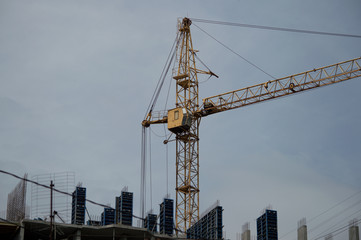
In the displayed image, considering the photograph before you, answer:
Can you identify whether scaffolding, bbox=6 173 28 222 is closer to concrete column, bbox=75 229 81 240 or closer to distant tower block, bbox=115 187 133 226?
concrete column, bbox=75 229 81 240

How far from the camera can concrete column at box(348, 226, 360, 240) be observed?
4897 centimetres

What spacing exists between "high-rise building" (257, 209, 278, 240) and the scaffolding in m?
24.6

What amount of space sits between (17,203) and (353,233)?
85.4 ft

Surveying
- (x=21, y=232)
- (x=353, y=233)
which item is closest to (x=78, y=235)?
(x=21, y=232)

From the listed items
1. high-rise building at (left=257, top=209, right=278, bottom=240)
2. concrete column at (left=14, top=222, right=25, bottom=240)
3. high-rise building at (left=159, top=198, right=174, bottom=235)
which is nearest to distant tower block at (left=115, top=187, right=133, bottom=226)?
high-rise building at (left=159, top=198, right=174, bottom=235)

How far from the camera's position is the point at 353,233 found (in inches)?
1939

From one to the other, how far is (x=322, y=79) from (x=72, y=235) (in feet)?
127

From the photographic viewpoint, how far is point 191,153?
7994 cm

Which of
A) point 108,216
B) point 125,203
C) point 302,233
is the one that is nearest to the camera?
point 302,233

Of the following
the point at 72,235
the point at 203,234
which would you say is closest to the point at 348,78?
the point at 203,234

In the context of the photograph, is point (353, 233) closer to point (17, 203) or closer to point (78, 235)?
point (78, 235)

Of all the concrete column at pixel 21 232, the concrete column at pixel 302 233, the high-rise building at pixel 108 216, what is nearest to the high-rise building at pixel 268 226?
the concrete column at pixel 302 233

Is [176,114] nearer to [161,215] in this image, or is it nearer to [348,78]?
[161,215]

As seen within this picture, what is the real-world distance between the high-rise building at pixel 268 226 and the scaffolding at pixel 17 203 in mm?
24559
